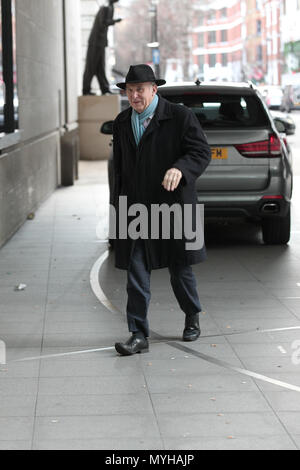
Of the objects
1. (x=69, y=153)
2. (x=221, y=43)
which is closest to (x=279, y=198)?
(x=69, y=153)

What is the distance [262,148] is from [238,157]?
0.85 feet

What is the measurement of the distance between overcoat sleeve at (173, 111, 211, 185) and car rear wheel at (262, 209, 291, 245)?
444 cm

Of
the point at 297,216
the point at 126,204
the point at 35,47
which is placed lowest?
the point at 297,216

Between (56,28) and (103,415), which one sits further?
(56,28)

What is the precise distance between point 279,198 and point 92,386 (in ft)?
17.0

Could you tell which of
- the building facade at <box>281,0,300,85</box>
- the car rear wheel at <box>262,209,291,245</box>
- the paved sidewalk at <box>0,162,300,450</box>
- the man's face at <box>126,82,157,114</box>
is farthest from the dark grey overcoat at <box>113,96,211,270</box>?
the building facade at <box>281,0,300,85</box>

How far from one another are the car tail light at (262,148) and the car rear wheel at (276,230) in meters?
0.77

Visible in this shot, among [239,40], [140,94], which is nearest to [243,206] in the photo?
[140,94]

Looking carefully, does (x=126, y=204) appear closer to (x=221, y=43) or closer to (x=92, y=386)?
(x=92, y=386)

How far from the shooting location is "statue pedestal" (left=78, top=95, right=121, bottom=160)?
2509 cm

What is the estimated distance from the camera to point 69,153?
1838 cm

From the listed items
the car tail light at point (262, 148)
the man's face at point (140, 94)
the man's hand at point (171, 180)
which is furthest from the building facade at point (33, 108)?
the man's hand at point (171, 180)

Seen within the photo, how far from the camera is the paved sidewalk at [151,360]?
4.74m

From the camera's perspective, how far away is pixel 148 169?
20.8 feet
